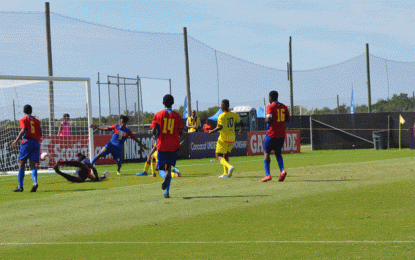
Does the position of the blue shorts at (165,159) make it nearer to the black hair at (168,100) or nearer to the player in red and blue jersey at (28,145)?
the black hair at (168,100)

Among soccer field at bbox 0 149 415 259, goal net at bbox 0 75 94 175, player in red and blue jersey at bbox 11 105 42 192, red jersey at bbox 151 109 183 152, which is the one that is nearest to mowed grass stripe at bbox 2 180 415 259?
soccer field at bbox 0 149 415 259

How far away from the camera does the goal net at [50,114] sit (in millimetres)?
20797

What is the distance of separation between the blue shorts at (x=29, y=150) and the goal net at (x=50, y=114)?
20.7 ft

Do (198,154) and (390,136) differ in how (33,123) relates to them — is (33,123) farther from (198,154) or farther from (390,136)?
(390,136)

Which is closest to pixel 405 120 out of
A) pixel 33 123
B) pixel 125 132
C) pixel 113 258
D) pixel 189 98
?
pixel 189 98

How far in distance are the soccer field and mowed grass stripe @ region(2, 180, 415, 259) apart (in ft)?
0.04

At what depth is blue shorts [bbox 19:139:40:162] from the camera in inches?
535

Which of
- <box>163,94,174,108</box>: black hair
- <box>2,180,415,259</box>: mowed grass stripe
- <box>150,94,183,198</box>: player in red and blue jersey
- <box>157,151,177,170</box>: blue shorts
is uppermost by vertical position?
<box>163,94,174,108</box>: black hair

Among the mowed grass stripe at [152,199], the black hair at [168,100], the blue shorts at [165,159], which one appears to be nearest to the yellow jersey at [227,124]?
the mowed grass stripe at [152,199]

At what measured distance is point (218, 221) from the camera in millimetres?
8242

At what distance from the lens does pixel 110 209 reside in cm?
968

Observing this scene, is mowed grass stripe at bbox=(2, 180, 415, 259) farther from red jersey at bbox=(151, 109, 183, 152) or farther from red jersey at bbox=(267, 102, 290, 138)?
red jersey at bbox=(267, 102, 290, 138)

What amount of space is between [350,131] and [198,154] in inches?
456

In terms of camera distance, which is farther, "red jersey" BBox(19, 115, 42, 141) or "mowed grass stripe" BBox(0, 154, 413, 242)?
"red jersey" BBox(19, 115, 42, 141)
